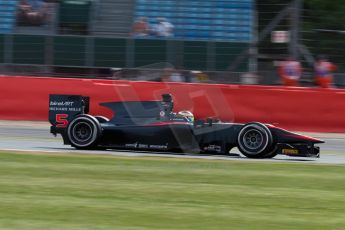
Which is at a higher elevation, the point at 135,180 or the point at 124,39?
the point at 124,39

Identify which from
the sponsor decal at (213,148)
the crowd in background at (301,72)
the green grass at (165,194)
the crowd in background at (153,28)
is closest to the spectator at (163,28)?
the crowd in background at (153,28)

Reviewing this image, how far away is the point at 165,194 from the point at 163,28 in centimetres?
1373

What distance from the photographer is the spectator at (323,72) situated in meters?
18.3

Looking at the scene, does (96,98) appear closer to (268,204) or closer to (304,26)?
(304,26)

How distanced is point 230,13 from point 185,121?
34.4 ft

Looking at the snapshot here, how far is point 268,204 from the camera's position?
6602 mm

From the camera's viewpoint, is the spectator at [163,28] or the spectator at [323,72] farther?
the spectator at [163,28]

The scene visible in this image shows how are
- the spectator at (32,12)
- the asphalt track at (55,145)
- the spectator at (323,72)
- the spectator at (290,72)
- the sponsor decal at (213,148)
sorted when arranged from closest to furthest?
the asphalt track at (55,145)
the sponsor decal at (213,148)
the spectator at (323,72)
the spectator at (290,72)
the spectator at (32,12)

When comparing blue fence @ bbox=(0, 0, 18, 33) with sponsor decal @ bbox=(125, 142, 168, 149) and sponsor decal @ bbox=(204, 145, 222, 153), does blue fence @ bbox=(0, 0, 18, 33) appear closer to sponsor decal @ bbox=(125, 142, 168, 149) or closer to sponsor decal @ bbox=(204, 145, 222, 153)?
sponsor decal @ bbox=(125, 142, 168, 149)

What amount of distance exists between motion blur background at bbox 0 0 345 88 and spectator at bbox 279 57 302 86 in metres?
0.18

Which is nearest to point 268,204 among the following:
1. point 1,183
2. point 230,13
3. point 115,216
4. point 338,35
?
point 115,216

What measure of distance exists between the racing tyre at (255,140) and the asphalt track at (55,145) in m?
0.16

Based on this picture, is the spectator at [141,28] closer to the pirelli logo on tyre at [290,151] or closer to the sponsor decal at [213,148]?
the sponsor decal at [213,148]

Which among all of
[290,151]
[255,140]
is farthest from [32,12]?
[290,151]
